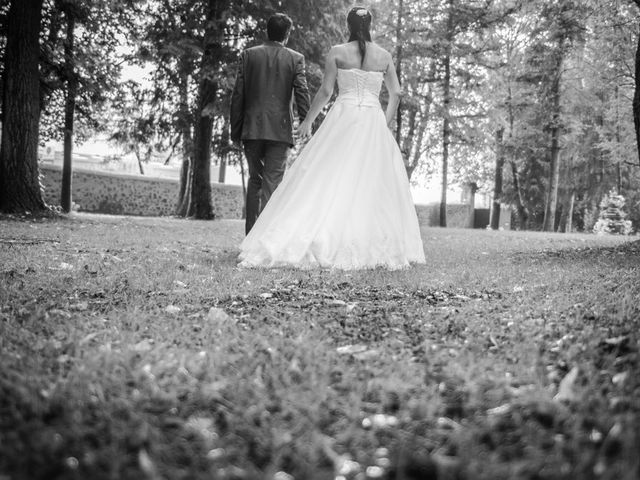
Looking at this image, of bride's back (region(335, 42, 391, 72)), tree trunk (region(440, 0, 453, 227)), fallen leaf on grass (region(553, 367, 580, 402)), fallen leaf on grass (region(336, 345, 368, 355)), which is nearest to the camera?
fallen leaf on grass (region(553, 367, 580, 402))

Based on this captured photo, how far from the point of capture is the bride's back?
Result: 18.5 ft

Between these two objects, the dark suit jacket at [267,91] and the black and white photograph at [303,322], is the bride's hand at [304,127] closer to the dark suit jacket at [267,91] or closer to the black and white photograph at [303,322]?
the black and white photograph at [303,322]

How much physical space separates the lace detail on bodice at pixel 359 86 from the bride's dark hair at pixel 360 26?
5.9 inches

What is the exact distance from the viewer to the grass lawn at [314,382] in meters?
1.38

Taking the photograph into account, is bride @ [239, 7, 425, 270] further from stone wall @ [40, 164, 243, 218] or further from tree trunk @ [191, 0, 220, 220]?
stone wall @ [40, 164, 243, 218]

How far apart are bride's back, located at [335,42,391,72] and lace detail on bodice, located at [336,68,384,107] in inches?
2.0

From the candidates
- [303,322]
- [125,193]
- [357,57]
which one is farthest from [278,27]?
[125,193]

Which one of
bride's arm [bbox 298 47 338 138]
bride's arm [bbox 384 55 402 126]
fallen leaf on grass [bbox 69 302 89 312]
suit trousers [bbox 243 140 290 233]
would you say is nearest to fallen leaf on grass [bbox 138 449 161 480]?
fallen leaf on grass [bbox 69 302 89 312]

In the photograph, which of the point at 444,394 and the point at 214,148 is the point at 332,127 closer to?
the point at 444,394

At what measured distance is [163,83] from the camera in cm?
1742

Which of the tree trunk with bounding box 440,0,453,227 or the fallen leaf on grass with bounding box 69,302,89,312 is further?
the tree trunk with bounding box 440,0,453,227

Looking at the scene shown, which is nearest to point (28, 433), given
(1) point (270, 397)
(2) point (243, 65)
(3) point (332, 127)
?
(1) point (270, 397)

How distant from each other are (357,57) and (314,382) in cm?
447

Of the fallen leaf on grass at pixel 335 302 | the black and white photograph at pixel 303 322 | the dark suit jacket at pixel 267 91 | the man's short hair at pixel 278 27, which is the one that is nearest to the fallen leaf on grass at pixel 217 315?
the black and white photograph at pixel 303 322
